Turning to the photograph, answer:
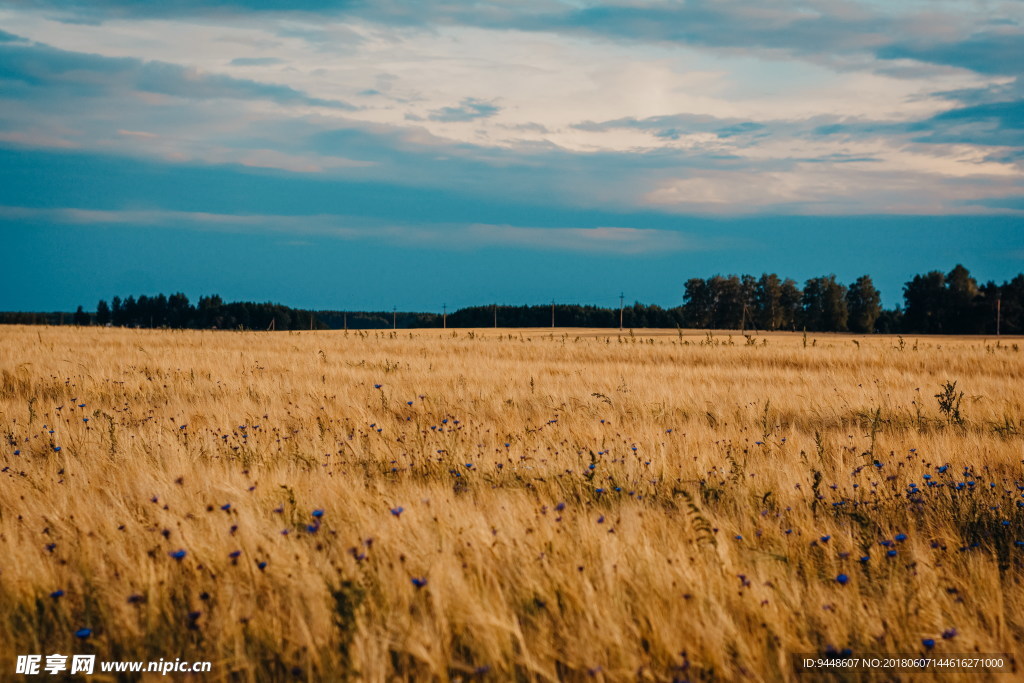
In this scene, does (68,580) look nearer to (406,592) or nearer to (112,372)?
(406,592)

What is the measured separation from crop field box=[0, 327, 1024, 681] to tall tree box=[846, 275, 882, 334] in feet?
333

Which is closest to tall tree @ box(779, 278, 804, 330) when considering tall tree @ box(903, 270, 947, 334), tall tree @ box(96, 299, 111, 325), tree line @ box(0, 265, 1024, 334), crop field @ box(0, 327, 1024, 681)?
tree line @ box(0, 265, 1024, 334)

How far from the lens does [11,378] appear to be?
11.1 meters

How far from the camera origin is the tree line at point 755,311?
8550 centimetres

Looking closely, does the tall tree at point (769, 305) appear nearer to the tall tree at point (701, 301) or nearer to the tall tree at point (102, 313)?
the tall tree at point (701, 301)

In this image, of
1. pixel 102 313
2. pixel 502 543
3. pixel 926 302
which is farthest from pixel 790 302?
pixel 102 313

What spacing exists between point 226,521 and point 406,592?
55.7 inches

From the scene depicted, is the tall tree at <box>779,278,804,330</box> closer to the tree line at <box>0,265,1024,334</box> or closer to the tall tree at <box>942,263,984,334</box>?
the tree line at <box>0,265,1024,334</box>

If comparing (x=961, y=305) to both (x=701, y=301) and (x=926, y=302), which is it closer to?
(x=926, y=302)

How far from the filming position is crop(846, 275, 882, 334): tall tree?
318ft

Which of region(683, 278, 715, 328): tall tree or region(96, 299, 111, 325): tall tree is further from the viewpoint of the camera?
region(96, 299, 111, 325): tall tree

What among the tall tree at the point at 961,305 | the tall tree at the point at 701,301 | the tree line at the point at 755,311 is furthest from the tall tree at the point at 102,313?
the tall tree at the point at 961,305

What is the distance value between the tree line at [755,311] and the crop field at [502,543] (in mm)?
53374

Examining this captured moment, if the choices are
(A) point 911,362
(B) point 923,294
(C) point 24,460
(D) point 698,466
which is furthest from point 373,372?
(B) point 923,294
